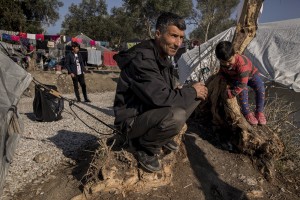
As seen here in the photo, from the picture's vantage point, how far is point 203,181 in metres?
2.96

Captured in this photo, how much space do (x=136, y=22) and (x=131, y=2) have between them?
297 cm

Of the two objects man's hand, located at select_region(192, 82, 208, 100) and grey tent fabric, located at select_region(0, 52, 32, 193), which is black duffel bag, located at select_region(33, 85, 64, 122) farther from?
man's hand, located at select_region(192, 82, 208, 100)

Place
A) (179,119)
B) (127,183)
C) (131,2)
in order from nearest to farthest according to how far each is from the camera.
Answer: (179,119) → (127,183) → (131,2)

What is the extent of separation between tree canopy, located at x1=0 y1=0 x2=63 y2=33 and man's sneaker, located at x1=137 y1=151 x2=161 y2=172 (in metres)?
20.7

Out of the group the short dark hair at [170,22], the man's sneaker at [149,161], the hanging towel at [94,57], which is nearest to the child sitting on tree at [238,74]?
the short dark hair at [170,22]

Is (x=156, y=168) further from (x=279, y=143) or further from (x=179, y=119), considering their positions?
(x=279, y=143)

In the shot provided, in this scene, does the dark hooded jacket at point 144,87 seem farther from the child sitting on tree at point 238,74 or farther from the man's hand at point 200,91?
the child sitting on tree at point 238,74

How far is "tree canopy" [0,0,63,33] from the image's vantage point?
1995 centimetres

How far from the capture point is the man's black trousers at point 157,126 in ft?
7.95

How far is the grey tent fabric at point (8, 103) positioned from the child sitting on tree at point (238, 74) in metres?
2.26

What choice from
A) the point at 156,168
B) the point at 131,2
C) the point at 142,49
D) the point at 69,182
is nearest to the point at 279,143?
the point at 156,168

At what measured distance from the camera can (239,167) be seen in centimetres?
333

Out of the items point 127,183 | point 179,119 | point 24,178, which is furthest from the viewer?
point 24,178

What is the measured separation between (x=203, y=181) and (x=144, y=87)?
4.26 feet
